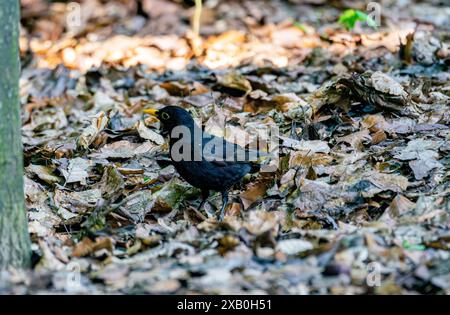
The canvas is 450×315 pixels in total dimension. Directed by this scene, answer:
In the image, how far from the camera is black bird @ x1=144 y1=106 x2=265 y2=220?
5.91m

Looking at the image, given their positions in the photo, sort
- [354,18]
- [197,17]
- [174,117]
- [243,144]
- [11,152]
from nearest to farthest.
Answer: [11,152] < [174,117] < [243,144] < [354,18] < [197,17]

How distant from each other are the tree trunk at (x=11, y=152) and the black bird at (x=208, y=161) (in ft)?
6.23

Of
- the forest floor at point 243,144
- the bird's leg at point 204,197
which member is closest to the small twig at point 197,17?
the forest floor at point 243,144

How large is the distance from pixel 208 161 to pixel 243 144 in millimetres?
793

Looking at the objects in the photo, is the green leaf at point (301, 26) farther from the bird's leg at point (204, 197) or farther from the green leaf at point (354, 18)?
the bird's leg at point (204, 197)

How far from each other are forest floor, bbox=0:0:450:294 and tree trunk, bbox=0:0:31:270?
0.15 meters

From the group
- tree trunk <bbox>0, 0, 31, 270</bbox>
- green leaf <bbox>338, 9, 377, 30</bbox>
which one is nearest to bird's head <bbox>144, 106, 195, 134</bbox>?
tree trunk <bbox>0, 0, 31, 270</bbox>

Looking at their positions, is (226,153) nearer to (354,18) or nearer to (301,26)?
(354,18)

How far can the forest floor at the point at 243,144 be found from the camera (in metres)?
4.16

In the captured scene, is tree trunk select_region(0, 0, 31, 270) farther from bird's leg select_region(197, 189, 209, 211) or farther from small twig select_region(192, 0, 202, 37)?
small twig select_region(192, 0, 202, 37)

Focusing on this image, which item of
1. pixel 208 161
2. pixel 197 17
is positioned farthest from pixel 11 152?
pixel 197 17

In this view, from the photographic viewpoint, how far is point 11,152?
4.12 m

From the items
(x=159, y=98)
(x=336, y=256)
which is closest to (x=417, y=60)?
(x=159, y=98)

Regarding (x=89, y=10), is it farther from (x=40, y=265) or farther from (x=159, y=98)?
(x=40, y=265)
